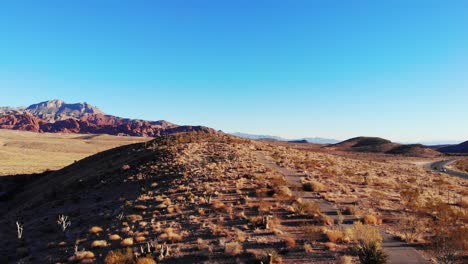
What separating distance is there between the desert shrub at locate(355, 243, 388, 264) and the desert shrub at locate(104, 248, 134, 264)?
7994mm

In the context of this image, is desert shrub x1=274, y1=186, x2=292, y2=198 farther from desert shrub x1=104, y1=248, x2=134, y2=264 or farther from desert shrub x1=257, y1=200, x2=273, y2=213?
desert shrub x1=104, y1=248, x2=134, y2=264

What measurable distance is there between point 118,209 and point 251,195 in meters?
8.37

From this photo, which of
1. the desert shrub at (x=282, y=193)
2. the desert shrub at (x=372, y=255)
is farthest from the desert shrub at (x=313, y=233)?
the desert shrub at (x=282, y=193)

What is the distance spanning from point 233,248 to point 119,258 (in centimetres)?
426

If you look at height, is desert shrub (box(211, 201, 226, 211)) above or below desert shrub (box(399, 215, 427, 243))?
below

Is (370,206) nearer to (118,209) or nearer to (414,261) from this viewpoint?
(414,261)

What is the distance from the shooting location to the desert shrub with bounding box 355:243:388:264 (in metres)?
9.36

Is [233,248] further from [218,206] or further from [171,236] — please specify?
[218,206]

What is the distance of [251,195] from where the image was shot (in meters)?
19.9

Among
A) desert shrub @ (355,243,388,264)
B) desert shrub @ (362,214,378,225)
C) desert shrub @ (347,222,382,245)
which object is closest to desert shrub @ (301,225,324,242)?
desert shrub @ (347,222,382,245)

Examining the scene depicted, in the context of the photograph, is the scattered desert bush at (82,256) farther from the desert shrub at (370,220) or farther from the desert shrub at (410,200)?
the desert shrub at (410,200)

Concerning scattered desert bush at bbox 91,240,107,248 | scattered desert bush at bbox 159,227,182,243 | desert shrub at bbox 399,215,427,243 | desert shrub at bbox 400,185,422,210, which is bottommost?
scattered desert bush at bbox 91,240,107,248

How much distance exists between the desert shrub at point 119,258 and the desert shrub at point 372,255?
7.99m

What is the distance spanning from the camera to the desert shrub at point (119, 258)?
11570 millimetres
